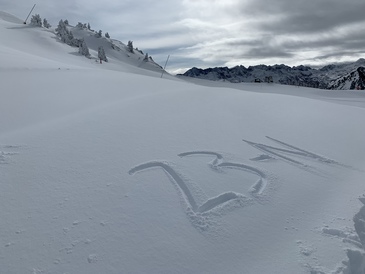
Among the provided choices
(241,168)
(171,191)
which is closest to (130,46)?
(241,168)

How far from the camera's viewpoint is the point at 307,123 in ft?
27.9

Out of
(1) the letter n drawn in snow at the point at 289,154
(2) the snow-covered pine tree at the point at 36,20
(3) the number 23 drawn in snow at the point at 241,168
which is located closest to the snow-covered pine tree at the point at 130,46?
(2) the snow-covered pine tree at the point at 36,20

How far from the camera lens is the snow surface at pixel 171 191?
3348mm

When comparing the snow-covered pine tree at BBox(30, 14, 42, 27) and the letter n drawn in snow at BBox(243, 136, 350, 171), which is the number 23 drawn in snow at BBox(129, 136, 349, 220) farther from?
the snow-covered pine tree at BBox(30, 14, 42, 27)

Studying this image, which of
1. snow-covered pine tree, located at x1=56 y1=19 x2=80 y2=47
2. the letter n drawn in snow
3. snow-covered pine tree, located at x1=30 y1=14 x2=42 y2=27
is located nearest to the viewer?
the letter n drawn in snow

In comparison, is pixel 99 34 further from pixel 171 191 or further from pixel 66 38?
pixel 171 191

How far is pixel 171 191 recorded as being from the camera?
448 cm

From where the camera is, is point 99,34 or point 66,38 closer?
point 66,38

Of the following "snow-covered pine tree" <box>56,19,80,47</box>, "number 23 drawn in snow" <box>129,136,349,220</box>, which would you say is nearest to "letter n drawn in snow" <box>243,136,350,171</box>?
"number 23 drawn in snow" <box>129,136,349,220</box>

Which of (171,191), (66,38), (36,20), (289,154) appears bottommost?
(171,191)

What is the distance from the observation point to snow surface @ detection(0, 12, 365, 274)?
132 inches

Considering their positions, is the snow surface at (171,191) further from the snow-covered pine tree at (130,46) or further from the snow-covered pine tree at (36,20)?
the snow-covered pine tree at (130,46)

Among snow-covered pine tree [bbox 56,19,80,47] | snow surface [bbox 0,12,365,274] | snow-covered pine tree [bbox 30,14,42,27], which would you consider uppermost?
snow-covered pine tree [bbox 30,14,42,27]

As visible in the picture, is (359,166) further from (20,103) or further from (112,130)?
(20,103)
